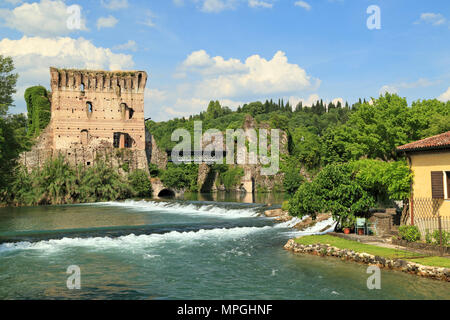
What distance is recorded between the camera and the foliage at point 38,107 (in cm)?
6531

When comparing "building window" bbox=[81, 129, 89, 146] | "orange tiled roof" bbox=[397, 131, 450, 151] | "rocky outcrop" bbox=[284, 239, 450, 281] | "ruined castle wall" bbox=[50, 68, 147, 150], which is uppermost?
"ruined castle wall" bbox=[50, 68, 147, 150]

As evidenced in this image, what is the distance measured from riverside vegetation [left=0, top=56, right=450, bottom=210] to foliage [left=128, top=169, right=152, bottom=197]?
0.15 m

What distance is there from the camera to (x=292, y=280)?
13.1 meters

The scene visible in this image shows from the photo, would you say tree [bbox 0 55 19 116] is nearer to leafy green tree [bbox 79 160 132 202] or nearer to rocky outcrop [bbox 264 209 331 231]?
rocky outcrop [bbox 264 209 331 231]

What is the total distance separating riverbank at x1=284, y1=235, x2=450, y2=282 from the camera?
42.1ft

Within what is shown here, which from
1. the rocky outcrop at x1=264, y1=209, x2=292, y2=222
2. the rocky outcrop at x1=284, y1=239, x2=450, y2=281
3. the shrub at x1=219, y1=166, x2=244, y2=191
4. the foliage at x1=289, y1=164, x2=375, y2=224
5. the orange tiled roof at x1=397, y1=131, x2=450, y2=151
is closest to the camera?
the rocky outcrop at x1=284, y1=239, x2=450, y2=281

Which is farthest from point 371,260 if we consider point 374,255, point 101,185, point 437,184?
point 101,185

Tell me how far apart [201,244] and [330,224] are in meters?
8.06

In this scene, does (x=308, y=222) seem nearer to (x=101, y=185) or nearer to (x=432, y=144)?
(x=432, y=144)

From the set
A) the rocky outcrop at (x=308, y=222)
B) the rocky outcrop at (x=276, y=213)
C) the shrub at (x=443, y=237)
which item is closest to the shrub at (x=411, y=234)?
the shrub at (x=443, y=237)

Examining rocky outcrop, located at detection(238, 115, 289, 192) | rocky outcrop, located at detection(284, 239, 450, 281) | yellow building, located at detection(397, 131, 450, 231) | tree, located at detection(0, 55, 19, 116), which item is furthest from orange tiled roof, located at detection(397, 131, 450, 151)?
rocky outcrop, located at detection(238, 115, 289, 192)

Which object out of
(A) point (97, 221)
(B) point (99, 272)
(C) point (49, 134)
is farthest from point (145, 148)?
(B) point (99, 272)

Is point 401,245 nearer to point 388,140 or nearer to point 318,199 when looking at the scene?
point 318,199

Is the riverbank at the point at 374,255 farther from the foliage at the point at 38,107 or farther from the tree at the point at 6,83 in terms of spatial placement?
the foliage at the point at 38,107
